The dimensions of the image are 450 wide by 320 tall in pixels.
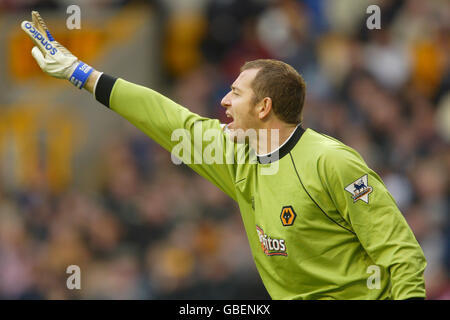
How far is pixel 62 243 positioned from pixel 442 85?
15.2 ft

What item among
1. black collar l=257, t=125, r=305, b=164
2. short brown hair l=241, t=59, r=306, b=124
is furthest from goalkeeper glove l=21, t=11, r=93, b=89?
black collar l=257, t=125, r=305, b=164

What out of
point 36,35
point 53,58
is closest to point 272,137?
point 53,58

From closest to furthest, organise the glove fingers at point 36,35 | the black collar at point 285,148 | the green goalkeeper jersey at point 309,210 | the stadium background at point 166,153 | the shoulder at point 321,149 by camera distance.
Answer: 1. the green goalkeeper jersey at point 309,210
2. the shoulder at point 321,149
3. the black collar at point 285,148
4. the glove fingers at point 36,35
5. the stadium background at point 166,153

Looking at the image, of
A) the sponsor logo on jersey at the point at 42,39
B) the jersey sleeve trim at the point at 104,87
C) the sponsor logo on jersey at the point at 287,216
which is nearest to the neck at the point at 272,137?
the sponsor logo on jersey at the point at 287,216

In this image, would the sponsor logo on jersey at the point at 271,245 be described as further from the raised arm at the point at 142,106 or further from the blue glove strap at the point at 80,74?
the blue glove strap at the point at 80,74

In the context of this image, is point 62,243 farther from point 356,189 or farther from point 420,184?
point 356,189

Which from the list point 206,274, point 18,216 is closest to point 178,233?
point 206,274

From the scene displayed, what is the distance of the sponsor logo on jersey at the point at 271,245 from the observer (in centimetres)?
451

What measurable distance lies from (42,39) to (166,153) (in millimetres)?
5832

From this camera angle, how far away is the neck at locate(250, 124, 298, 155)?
15.4ft

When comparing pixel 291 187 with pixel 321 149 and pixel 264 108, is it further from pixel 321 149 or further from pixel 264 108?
pixel 264 108

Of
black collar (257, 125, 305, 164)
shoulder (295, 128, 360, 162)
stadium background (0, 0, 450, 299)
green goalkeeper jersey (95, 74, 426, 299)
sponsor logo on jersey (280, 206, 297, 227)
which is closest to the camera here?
green goalkeeper jersey (95, 74, 426, 299)

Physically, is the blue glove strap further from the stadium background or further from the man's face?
the stadium background

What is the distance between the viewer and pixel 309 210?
14.5ft
